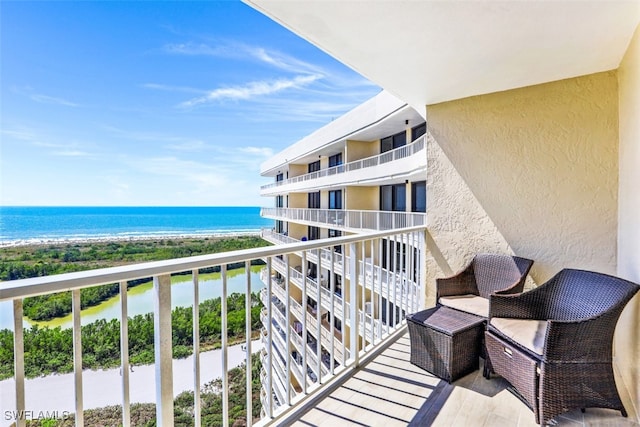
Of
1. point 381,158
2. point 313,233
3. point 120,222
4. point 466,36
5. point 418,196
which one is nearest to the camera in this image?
point 466,36

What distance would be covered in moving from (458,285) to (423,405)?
1441 millimetres

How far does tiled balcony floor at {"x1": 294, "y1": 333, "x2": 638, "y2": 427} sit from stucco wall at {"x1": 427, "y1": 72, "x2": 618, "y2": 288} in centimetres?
151

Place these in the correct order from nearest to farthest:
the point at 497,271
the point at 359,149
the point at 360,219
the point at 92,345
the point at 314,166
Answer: the point at 92,345 < the point at 497,271 < the point at 360,219 < the point at 359,149 < the point at 314,166

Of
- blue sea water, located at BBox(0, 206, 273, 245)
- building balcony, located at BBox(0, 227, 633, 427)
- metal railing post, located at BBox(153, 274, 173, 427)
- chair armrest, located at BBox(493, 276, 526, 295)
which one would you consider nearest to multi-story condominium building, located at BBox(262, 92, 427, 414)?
chair armrest, located at BBox(493, 276, 526, 295)

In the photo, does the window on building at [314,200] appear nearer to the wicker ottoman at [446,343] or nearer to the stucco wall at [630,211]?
the wicker ottoman at [446,343]

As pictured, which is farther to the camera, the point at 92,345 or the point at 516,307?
the point at 516,307

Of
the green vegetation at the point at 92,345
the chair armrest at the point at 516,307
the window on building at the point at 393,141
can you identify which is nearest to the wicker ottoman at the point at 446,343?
the chair armrest at the point at 516,307

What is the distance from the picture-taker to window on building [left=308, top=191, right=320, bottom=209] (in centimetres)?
1611

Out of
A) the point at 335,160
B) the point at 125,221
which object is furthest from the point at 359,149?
the point at 125,221

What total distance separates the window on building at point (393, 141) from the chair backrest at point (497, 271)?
6.99m

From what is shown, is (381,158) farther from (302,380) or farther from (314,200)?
(302,380)

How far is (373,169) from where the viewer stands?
9656mm

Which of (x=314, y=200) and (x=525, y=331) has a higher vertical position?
(x=314, y=200)

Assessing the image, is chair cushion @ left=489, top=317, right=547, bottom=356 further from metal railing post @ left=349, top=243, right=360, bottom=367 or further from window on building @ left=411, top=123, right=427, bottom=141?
window on building @ left=411, top=123, right=427, bottom=141
